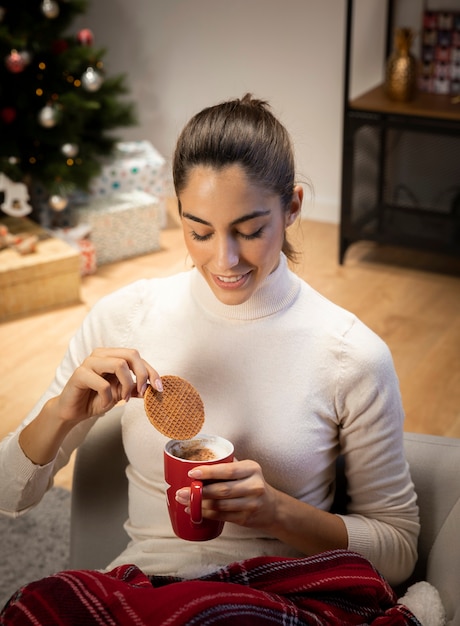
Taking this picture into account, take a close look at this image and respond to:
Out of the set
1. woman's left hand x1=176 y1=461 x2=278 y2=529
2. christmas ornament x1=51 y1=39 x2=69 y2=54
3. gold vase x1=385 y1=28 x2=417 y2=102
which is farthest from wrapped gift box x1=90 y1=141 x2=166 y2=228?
woman's left hand x1=176 y1=461 x2=278 y2=529

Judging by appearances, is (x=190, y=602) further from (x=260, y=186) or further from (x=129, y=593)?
(x=260, y=186)

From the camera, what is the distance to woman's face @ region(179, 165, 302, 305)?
3.80ft

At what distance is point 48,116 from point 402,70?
4.21 ft

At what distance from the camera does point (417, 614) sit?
1140 millimetres

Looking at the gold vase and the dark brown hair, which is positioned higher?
the dark brown hair

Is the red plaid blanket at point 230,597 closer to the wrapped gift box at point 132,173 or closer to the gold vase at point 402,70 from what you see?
the gold vase at point 402,70

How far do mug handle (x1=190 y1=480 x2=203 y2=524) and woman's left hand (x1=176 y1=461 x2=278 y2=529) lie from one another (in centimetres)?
1

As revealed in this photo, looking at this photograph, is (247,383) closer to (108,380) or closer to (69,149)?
(108,380)

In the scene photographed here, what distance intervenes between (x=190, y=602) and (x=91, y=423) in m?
0.41

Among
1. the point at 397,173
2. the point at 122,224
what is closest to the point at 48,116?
the point at 122,224

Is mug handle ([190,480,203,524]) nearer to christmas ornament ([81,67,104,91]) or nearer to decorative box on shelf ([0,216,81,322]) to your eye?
decorative box on shelf ([0,216,81,322])

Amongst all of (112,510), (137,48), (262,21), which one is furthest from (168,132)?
(112,510)

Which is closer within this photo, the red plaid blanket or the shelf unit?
the red plaid blanket

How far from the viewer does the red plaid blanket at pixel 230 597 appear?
3.32 feet
